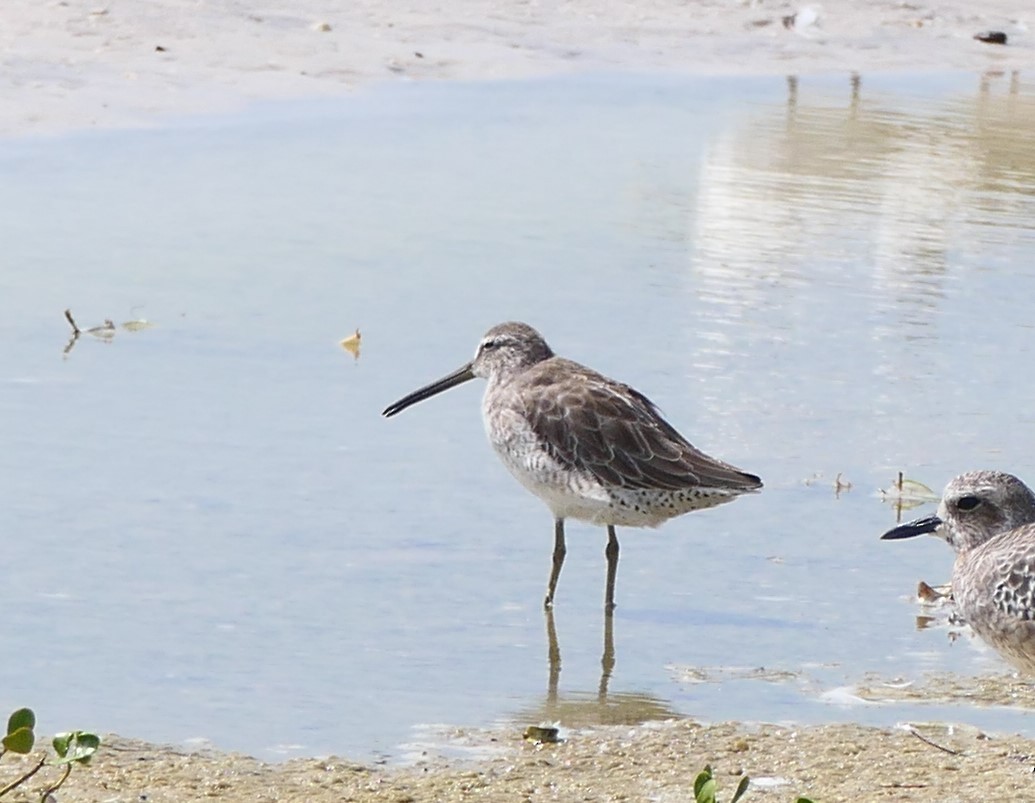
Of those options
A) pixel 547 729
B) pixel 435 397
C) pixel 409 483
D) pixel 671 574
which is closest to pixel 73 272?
pixel 435 397

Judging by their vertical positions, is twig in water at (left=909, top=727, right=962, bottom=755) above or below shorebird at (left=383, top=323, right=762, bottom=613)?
below

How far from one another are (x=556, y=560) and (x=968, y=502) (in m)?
1.59

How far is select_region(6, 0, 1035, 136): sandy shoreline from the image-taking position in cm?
1402

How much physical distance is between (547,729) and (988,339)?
16.5 ft

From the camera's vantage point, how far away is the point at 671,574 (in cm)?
763

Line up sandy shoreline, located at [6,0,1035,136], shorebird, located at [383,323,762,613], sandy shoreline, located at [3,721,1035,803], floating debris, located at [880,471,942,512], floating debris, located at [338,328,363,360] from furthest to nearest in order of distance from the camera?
sandy shoreline, located at [6,0,1035,136], floating debris, located at [338,328,363,360], floating debris, located at [880,471,942,512], shorebird, located at [383,323,762,613], sandy shoreline, located at [3,721,1035,803]

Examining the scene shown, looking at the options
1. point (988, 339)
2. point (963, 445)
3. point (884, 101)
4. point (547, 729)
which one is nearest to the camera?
point (547, 729)

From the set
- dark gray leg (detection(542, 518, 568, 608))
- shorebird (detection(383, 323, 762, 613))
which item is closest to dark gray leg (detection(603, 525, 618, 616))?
shorebird (detection(383, 323, 762, 613))

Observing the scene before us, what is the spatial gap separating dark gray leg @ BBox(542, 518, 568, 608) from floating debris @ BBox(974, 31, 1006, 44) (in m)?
12.2

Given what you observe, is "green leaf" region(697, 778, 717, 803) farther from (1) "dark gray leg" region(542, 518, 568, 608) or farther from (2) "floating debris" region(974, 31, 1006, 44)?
(2) "floating debris" region(974, 31, 1006, 44)

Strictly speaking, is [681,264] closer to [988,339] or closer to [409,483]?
[988,339]

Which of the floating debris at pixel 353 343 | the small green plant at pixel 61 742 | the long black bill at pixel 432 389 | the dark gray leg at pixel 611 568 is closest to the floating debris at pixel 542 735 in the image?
the dark gray leg at pixel 611 568

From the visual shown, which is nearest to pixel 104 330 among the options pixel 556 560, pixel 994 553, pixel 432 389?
pixel 432 389

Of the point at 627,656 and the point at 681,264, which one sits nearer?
the point at 627,656
